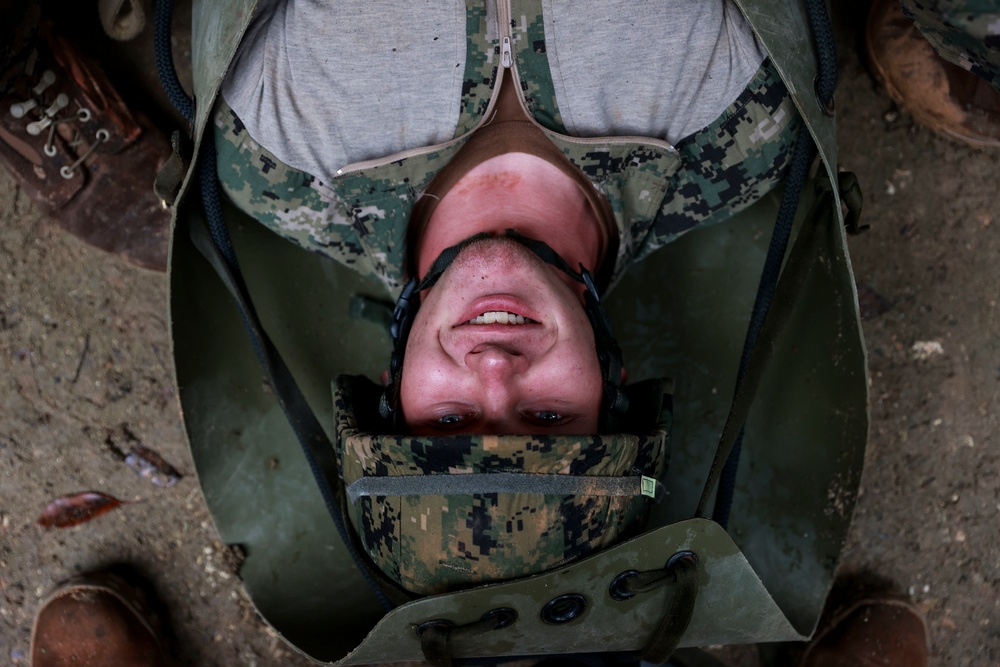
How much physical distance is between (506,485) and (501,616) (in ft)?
1.00

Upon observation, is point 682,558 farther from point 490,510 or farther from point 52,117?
point 52,117

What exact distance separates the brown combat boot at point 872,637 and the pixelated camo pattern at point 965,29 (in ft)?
4.80

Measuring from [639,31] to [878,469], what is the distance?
4.97 feet

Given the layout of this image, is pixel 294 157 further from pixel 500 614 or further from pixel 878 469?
pixel 878 469

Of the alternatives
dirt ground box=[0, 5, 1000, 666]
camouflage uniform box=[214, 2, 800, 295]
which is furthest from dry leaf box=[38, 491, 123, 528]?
camouflage uniform box=[214, 2, 800, 295]

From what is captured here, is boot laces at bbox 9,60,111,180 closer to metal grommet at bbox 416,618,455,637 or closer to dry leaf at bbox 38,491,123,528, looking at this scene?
dry leaf at bbox 38,491,123,528

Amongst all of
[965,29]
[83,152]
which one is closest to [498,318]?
[965,29]

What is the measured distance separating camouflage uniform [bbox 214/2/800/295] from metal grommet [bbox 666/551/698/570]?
0.73m

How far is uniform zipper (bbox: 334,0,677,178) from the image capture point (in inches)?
68.3

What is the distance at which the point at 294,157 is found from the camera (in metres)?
1.82

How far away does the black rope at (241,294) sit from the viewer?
1.86 meters

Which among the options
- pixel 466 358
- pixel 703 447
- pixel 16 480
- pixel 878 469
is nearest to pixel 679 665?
pixel 703 447

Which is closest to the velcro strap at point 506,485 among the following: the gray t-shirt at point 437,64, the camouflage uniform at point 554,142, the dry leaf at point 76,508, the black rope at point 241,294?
the black rope at point 241,294

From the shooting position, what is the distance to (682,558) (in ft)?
5.53
